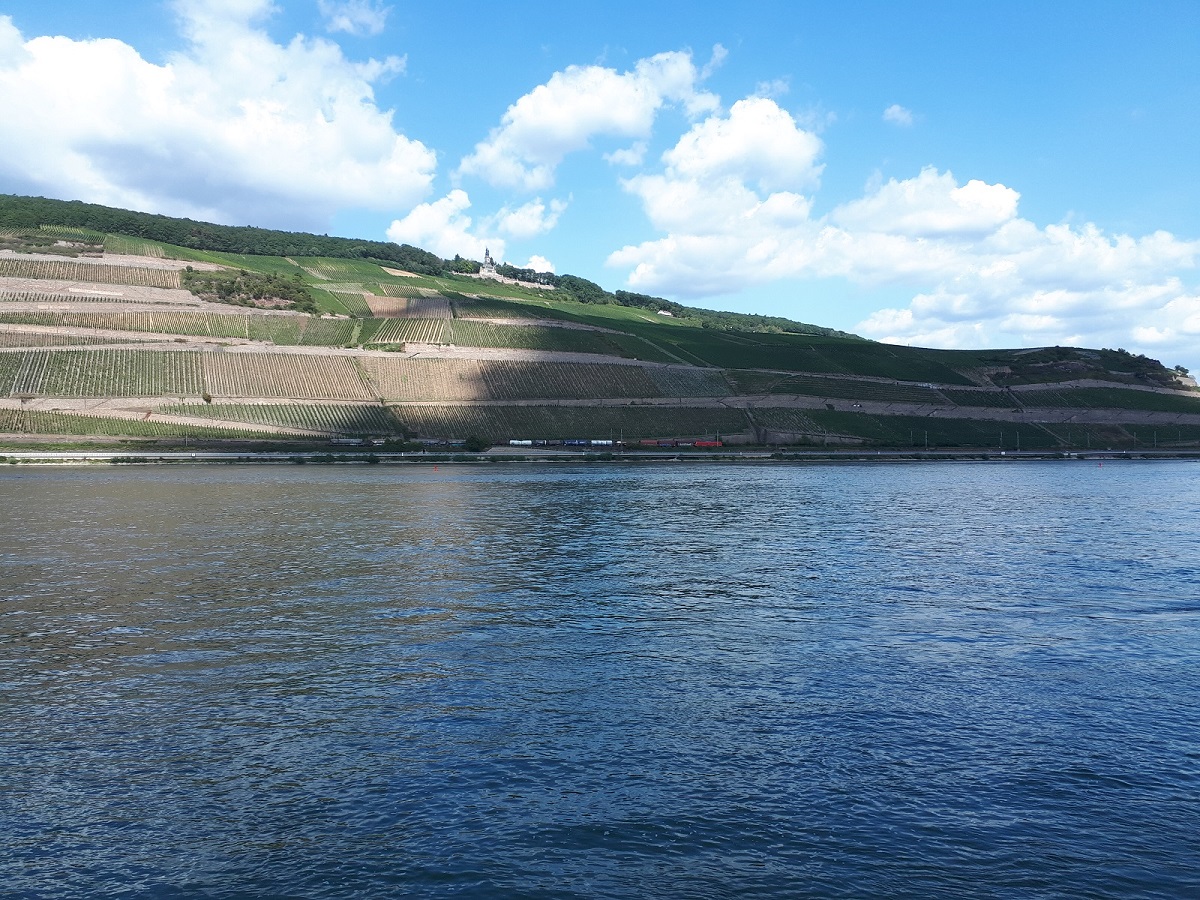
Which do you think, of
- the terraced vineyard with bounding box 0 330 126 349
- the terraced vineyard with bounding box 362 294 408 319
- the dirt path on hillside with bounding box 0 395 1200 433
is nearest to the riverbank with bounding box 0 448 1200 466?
the dirt path on hillside with bounding box 0 395 1200 433

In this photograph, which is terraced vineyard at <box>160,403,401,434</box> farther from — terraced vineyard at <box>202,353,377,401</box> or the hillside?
terraced vineyard at <box>202,353,377,401</box>

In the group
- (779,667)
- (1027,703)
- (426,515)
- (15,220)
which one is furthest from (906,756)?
(15,220)

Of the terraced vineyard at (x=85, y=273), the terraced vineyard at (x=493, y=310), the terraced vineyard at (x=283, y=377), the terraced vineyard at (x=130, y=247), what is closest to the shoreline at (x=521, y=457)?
the terraced vineyard at (x=283, y=377)

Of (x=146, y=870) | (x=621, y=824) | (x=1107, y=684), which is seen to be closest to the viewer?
(x=146, y=870)

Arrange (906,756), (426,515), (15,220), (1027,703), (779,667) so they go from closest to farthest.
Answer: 1. (906,756)
2. (1027,703)
3. (779,667)
4. (426,515)
5. (15,220)

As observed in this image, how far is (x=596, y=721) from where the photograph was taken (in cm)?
1744

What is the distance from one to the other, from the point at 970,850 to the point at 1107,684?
9405mm

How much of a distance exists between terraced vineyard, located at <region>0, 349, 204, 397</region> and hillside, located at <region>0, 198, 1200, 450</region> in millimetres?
315

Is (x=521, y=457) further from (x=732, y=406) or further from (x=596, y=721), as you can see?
(x=596, y=721)

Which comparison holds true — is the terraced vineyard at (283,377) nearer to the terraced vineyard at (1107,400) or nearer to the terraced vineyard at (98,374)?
the terraced vineyard at (98,374)

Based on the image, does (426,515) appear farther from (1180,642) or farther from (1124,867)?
(1124,867)

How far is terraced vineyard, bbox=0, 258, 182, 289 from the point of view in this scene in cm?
14862

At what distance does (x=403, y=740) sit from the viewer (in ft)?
53.7

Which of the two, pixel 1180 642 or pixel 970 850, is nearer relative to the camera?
pixel 970 850
